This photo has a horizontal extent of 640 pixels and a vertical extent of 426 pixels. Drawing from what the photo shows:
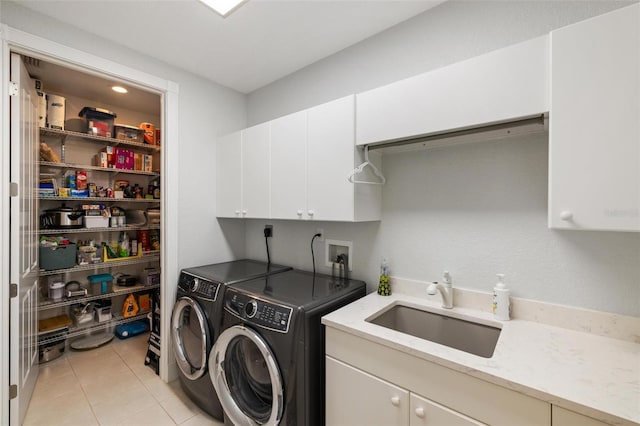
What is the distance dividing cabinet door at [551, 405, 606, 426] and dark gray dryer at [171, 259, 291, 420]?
1653 millimetres

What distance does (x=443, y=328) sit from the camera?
1.51 m

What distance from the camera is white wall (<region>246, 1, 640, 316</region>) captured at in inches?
47.4

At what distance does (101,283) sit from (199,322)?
1.90 m

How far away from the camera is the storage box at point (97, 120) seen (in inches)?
111

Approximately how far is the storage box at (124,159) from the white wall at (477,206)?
251cm

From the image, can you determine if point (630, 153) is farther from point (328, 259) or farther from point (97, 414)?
point (97, 414)

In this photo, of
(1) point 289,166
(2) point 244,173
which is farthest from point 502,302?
(2) point 244,173

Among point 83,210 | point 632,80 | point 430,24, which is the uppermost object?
point 430,24

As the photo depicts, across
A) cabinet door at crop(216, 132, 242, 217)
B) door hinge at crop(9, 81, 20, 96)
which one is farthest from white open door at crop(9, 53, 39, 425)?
cabinet door at crop(216, 132, 242, 217)

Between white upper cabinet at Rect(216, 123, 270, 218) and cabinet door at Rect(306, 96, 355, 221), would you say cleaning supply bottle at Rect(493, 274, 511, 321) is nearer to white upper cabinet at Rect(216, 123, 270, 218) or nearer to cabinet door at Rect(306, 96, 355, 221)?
cabinet door at Rect(306, 96, 355, 221)

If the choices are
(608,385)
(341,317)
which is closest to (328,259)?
(341,317)

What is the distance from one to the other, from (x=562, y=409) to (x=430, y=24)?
6.27 ft

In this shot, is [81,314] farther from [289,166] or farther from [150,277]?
[289,166]

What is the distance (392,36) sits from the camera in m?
1.79
